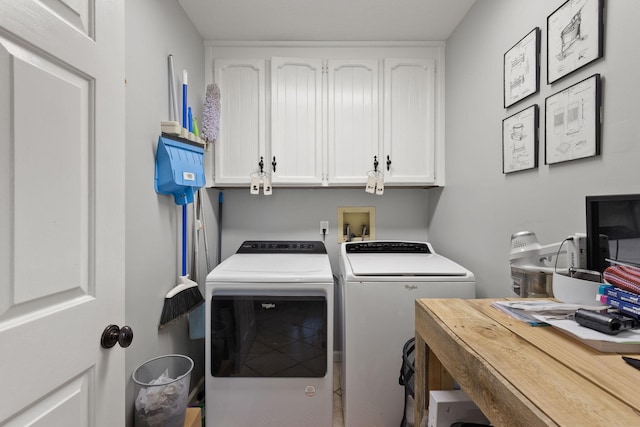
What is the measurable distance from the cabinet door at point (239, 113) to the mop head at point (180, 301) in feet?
2.54

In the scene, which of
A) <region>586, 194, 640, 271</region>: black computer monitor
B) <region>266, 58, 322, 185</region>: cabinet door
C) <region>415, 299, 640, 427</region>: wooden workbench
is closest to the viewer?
<region>415, 299, 640, 427</region>: wooden workbench

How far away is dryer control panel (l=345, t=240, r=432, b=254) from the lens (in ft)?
6.81

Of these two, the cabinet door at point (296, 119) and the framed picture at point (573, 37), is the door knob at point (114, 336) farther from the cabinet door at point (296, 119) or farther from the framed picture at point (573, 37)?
the framed picture at point (573, 37)

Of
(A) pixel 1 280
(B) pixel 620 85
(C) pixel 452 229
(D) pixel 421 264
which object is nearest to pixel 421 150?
(C) pixel 452 229

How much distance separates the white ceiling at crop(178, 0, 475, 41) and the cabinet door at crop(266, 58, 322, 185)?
0.21 m

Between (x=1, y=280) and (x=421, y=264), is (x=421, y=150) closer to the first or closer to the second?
(x=421, y=264)

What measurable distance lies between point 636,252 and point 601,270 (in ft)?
0.38

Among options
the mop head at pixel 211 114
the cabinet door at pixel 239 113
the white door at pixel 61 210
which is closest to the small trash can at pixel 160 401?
the white door at pixel 61 210

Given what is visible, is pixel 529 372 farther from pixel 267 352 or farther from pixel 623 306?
pixel 267 352

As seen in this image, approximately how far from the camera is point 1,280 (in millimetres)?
537

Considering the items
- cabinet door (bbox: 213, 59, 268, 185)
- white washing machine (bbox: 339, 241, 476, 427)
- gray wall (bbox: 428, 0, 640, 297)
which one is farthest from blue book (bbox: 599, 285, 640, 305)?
cabinet door (bbox: 213, 59, 268, 185)

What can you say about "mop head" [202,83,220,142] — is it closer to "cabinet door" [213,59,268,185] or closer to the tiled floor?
"cabinet door" [213,59,268,185]

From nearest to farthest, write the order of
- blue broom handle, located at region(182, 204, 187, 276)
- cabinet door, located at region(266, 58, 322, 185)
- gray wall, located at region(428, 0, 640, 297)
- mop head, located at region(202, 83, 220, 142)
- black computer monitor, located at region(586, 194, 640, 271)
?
1. black computer monitor, located at region(586, 194, 640, 271)
2. gray wall, located at region(428, 0, 640, 297)
3. blue broom handle, located at region(182, 204, 187, 276)
4. mop head, located at region(202, 83, 220, 142)
5. cabinet door, located at region(266, 58, 322, 185)

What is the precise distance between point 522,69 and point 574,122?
41cm
